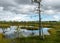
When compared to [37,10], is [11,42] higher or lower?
lower

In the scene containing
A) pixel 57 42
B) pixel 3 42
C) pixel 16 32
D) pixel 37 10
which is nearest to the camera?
pixel 3 42

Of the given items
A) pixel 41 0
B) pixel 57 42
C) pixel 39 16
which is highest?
pixel 41 0

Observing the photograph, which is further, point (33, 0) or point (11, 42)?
point (33, 0)

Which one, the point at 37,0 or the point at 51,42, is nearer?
the point at 51,42

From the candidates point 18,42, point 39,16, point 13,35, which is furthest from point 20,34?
point 18,42

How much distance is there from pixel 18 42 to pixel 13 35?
29.0 ft

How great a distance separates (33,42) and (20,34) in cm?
974

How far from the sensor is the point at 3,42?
31.4m

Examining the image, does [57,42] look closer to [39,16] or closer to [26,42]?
[26,42]

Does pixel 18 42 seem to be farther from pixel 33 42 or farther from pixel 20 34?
pixel 20 34

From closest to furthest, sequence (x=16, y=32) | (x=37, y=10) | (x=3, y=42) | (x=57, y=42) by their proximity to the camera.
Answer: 1. (x=3, y=42)
2. (x=57, y=42)
3. (x=37, y=10)
4. (x=16, y=32)

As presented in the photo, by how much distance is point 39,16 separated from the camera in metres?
40.1

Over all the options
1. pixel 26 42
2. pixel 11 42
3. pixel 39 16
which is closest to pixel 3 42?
pixel 11 42

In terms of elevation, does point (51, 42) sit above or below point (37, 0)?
below
